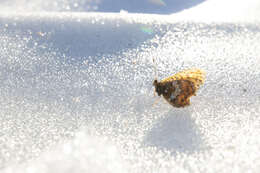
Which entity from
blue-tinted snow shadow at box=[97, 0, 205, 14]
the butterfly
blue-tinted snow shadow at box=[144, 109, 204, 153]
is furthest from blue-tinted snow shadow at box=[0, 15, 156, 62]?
blue-tinted snow shadow at box=[144, 109, 204, 153]

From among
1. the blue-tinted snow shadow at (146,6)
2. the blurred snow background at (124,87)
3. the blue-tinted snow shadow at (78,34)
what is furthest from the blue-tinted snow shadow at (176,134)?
the blue-tinted snow shadow at (146,6)

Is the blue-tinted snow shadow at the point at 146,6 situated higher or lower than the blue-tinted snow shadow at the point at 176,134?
higher

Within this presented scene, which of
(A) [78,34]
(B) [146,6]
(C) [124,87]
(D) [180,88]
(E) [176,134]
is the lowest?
(E) [176,134]

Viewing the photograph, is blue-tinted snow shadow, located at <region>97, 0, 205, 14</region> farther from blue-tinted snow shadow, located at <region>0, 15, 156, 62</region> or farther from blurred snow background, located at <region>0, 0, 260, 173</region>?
blue-tinted snow shadow, located at <region>0, 15, 156, 62</region>

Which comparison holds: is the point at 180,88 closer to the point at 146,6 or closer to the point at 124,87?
the point at 124,87

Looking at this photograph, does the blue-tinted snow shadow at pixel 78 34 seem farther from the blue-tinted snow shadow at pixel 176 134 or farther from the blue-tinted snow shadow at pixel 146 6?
the blue-tinted snow shadow at pixel 176 134

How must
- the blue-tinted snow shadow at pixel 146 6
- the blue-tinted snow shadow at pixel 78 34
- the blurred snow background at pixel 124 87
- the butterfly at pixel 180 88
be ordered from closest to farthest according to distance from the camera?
1. the blurred snow background at pixel 124 87
2. the butterfly at pixel 180 88
3. the blue-tinted snow shadow at pixel 78 34
4. the blue-tinted snow shadow at pixel 146 6

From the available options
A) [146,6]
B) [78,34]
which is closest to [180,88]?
[78,34]

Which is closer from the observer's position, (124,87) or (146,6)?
(124,87)

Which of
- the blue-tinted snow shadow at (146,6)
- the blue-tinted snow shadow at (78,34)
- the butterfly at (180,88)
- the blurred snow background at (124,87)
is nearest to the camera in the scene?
the blurred snow background at (124,87)
